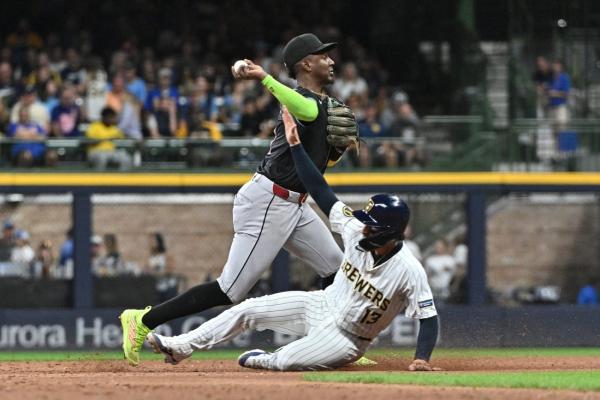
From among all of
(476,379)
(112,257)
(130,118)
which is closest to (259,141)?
(130,118)

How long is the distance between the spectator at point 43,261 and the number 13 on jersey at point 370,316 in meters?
6.42

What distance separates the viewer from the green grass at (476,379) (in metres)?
6.65

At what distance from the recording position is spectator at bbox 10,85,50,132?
14.4 metres

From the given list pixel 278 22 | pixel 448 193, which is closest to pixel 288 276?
pixel 448 193

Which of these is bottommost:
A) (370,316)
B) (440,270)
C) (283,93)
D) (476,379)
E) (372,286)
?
(440,270)

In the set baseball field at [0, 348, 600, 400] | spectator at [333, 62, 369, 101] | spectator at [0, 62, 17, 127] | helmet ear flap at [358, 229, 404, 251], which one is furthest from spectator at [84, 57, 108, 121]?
helmet ear flap at [358, 229, 404, 251]

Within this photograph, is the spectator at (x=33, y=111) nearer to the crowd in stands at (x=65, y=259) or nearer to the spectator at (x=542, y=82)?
the crowd in stands at (x=65, y=259)

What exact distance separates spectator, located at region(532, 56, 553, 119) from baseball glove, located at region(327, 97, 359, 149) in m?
8.19

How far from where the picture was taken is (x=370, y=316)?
709cm

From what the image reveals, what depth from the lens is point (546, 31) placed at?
51.6 feet

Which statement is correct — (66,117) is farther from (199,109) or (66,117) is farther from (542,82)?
(542,82)

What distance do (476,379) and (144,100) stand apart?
8.82 m

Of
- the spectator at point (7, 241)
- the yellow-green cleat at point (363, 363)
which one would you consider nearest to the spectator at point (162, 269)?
the spectator at point (7, 241)

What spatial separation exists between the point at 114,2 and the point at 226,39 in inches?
70.2
